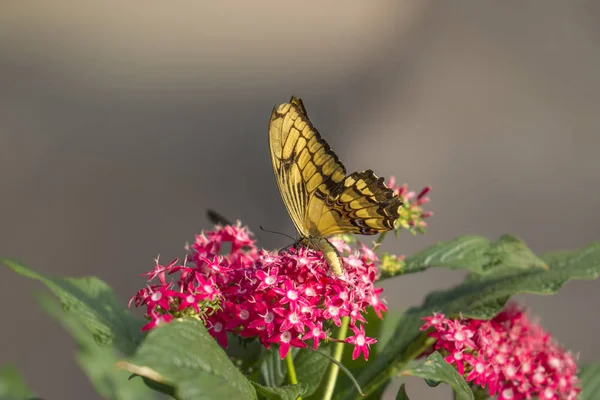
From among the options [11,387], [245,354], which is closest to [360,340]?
[245,354]

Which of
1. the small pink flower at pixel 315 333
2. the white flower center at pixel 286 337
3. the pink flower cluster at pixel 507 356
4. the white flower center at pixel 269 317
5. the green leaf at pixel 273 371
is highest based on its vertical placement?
the pink flower cluster at pixel 507 356

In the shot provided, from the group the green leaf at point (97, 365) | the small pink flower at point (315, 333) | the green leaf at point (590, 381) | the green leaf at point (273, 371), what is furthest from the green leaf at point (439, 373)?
the green leaf at point (97, 365)

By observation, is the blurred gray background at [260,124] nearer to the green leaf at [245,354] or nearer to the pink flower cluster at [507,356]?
the pink flower cluster at [507,356]

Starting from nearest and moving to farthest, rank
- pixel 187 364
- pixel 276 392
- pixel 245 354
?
1. pixel 187 364
2. pixel 276 392
3. pixel 245 354

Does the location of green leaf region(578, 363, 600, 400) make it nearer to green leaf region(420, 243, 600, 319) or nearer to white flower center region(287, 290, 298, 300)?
green leaf region(420, 243, 600, 319)

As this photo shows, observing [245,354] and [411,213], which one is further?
[411,213]

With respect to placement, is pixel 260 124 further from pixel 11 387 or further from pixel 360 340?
pixel 360 340

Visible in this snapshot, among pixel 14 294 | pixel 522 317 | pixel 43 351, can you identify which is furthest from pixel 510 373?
pixel 14 294
